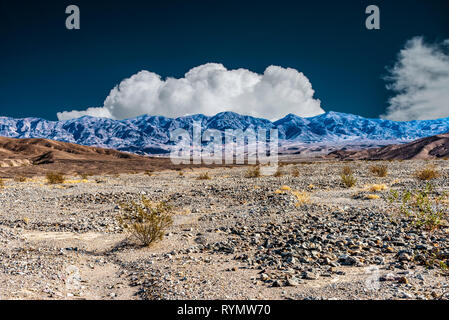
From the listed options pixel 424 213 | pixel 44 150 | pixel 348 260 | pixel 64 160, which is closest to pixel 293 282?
pixel 348 260

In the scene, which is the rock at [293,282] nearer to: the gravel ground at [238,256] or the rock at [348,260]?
the gravel ground at [238,256]

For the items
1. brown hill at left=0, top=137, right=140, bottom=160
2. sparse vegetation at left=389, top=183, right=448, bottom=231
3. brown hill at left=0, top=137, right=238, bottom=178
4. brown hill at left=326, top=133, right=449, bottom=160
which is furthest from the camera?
brown hill at left=326, top=133, right=449, bottom=160

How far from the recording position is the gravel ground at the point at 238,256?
5.37m

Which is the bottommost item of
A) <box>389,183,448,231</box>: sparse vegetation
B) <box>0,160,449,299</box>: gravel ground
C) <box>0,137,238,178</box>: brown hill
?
<box>0,160,449,299</box>: gravel ground

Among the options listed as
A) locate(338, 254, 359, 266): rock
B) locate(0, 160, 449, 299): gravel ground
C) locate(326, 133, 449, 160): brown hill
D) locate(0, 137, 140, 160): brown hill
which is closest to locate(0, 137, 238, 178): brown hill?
locate(0, 137, 140, 160): brown hill

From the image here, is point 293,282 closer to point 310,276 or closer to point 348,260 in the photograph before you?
point 310,276

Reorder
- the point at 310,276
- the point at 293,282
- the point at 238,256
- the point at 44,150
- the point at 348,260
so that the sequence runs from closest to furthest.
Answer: the point at 293,282 < the point at 310,276 < the point at 348,260 < the point at 238,256 < the point at 44,150

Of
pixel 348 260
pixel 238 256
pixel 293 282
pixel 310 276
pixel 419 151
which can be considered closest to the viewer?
pixel 293 282

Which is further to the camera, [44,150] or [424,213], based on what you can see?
[44,150]

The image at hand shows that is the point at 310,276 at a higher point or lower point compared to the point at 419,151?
lower

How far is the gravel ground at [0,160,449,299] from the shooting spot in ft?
17.6

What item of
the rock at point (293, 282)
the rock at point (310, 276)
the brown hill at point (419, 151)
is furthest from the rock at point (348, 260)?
the brown hill at point (419, 151)

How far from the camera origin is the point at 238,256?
7.48 m

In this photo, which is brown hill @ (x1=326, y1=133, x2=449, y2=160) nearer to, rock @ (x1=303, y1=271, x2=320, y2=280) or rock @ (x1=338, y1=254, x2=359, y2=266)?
rock @ (x1=338, y1=254, x2=359, y2=266)
